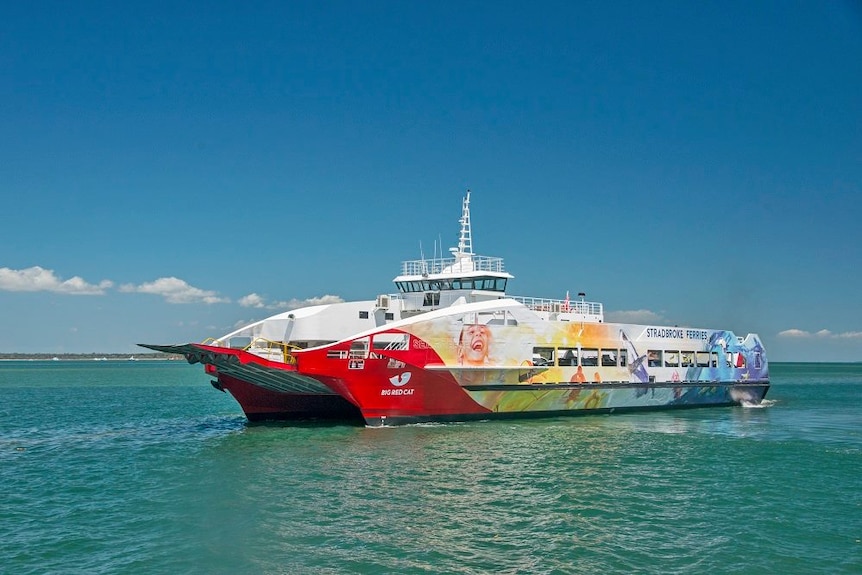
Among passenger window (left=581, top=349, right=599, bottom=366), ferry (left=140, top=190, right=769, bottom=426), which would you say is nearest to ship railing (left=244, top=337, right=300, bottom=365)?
ferry (left=140, top=190, right=769, bottom=426)

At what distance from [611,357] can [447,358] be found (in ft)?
36.9

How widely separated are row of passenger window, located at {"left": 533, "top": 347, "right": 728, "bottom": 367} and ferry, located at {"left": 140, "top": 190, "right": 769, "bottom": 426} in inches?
2.9

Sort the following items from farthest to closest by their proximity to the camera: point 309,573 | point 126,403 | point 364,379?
point 126,403
point 364,379
point 309,573

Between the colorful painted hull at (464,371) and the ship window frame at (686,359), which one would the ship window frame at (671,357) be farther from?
the ship window frame at (686,359)

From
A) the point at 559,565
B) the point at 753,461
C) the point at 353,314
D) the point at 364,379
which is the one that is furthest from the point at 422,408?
the point at 559,565

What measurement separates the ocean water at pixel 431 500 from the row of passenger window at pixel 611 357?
4.06 metres

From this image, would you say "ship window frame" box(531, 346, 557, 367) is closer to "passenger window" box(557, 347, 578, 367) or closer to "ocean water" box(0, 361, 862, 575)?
"passenger window" box(557, 347, 578, 367)

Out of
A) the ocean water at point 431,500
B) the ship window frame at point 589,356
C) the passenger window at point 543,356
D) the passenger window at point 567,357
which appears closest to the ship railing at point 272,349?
the ocean water at point 431,500

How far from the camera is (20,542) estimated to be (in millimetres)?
14367

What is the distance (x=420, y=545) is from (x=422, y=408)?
51.5 ft

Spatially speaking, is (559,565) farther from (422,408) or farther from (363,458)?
(422,408)

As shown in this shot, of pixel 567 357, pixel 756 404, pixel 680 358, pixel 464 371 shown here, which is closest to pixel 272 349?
pixel 464 371

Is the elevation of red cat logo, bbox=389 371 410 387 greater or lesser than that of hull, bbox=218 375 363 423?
greater

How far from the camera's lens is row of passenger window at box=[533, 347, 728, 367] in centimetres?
3366
